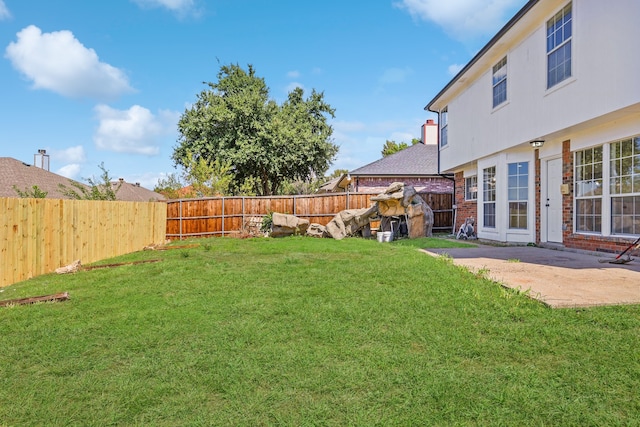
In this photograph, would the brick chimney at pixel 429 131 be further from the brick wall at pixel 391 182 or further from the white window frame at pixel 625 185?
the white window frame at pixel 625 185

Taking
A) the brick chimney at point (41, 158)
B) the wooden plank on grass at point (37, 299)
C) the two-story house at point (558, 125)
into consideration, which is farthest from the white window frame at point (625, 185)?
the brick chimney at point (41, 158)

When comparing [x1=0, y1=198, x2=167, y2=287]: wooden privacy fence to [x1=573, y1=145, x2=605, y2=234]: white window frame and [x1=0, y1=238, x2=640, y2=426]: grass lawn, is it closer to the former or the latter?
[x1=0, y1=238, x2=640, y2=426]: grass lawn

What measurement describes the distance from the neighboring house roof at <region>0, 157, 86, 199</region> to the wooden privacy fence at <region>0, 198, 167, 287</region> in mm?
9604

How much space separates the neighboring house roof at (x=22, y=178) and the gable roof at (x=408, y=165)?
1520 centimetres

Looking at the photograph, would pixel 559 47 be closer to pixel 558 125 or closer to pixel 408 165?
pixel 558 125

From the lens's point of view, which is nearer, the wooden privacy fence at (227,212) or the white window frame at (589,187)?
the white window frame at (589,187)

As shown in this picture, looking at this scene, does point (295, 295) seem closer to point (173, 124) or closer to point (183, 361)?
point (183, 361)

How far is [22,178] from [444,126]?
2156 cm

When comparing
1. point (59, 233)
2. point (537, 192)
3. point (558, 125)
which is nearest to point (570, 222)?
point (537, 192)

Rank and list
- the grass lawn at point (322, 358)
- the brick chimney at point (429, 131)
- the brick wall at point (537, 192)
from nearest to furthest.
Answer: the grass lawn at point (322, 358), the brick wall at point (537, 192), the brick chimney at point (429, 131)

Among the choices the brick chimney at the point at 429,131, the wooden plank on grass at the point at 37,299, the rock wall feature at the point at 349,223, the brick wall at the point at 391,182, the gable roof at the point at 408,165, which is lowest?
the wooden plank on grass at the point at 37,299

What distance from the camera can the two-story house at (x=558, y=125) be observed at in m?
6.48

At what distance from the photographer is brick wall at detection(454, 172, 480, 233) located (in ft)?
42.0

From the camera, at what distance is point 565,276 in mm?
5145
